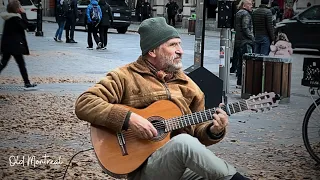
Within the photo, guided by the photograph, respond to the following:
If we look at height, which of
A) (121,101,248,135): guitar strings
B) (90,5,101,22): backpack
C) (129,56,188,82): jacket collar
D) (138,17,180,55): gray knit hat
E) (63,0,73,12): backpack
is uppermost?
(63,0,73,12): backpack

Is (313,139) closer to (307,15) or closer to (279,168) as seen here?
(279,168)

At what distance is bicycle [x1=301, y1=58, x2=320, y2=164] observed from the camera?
521cm

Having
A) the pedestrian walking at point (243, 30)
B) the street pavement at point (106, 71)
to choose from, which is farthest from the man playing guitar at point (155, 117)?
the pedestrian walking at point (243, 30)

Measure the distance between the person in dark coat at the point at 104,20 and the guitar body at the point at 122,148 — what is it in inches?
117

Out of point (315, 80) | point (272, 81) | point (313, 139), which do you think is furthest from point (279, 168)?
point (272, 81)

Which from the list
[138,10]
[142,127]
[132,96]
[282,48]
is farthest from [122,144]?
[282,48]

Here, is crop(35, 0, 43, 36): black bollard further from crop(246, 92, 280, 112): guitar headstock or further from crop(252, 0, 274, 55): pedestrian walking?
crop(252, 0, 274, 55): pedestrian walking

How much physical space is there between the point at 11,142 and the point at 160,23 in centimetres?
270

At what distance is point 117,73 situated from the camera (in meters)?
3.36

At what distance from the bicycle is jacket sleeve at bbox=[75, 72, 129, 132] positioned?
2.44 m

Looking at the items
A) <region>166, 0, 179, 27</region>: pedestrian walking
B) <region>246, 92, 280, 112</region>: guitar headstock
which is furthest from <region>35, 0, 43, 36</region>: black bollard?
<region>246, 92, 280, 112</region>: guitar headstock

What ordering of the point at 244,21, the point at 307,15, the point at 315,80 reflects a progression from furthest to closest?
the point at 244,21, the point at 307,15, the point at 315,80

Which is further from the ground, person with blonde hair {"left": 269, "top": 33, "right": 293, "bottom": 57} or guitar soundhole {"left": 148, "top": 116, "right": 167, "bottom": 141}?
person with blonde hair {"left": 269, "top": 33, "right": 293, "bottom": 57}

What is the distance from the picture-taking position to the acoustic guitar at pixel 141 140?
3.19 m
